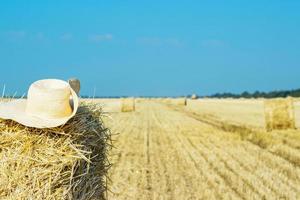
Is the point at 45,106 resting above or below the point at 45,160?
above

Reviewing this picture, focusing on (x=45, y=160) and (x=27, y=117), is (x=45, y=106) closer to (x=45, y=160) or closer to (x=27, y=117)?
(x=27, y=117)

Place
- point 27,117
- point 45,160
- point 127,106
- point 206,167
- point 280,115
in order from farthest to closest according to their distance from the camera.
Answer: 1. point 127,106
2. point 280,115
3. point 206,167
4. point 27,117
5. point 45,160

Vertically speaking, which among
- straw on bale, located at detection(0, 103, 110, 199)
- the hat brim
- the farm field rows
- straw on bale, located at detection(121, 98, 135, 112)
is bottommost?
the farm field rows

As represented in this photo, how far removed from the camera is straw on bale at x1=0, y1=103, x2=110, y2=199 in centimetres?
473

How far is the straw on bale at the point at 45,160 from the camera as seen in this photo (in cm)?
473

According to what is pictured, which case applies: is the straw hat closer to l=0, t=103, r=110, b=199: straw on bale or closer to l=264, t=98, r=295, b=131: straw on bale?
l=0, t=103, r=110, b=199: straw on bale

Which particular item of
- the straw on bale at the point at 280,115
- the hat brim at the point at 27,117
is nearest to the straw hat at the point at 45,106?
the hat brim at the point at 27,117

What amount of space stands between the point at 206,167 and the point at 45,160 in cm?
746

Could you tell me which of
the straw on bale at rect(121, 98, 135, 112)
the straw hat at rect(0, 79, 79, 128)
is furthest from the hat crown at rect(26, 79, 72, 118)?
the straw on bale at rect(121, 98, 135, 112)

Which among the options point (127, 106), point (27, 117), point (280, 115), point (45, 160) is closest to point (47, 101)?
point (27, 117)

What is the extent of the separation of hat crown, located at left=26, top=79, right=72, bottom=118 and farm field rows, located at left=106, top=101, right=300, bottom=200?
170 cm

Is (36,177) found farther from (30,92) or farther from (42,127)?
(30,92)

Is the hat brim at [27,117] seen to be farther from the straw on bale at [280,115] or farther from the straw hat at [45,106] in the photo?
the straw on bale at [280,115]

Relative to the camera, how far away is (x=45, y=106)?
527 cm
